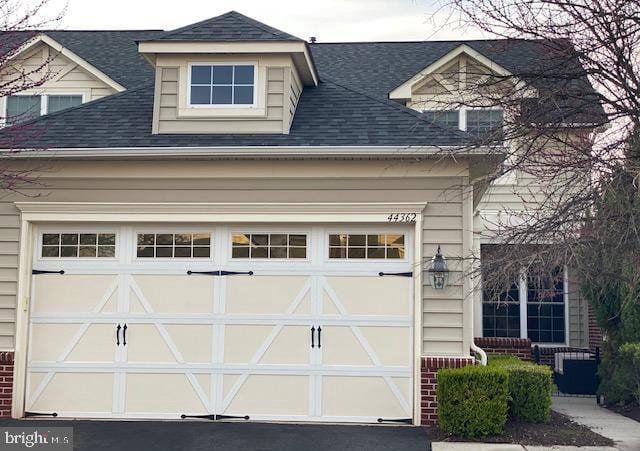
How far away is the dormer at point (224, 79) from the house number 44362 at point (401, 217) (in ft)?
6.56

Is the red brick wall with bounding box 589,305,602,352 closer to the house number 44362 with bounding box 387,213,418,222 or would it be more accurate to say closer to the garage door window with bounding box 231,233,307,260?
the house number 44362 with bounding box 387,213,418,222

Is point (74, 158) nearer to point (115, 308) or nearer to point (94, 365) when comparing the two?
point (115, 308)

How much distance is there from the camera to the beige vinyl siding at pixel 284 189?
9.43 meters

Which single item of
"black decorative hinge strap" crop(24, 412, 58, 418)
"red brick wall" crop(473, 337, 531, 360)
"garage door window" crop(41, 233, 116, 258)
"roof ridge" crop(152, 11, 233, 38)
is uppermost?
"roof ridge" crop(152, 11, 233, 38)

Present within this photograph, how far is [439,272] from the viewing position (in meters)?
9.36

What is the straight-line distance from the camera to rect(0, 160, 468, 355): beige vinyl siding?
9.43 m

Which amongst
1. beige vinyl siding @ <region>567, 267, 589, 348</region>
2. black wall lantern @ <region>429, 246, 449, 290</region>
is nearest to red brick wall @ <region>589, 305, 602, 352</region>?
beige vinyl siding @ <region>567, 267, 589, 348</region>

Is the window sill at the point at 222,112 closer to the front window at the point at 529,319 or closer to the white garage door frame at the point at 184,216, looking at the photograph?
the white garage door frame at the point at 184,216

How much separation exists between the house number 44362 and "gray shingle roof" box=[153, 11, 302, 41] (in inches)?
117

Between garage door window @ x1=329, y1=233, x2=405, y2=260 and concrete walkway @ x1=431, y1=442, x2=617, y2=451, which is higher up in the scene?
garage door window @ x1=329, y1=233, x2=405, y2=260

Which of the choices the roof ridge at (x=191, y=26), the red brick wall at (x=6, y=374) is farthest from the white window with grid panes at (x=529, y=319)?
the red brick wall at (x=6, y=374)

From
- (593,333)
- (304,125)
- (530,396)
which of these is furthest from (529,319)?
(304,125)

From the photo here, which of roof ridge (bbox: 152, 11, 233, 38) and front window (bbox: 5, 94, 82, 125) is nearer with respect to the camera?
roof ridge (bbox: 152, 11, 233, 38)

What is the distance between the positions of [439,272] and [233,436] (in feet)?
11.1
